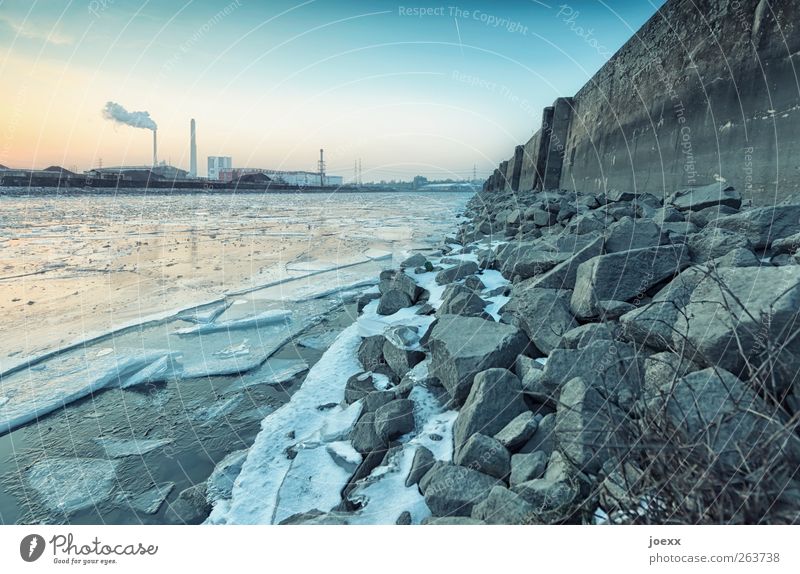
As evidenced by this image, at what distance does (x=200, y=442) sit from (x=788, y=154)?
535 centimetres

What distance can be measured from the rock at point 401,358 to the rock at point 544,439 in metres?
1.30

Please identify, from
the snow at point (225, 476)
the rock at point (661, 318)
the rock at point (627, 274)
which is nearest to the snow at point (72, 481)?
the snow at point (225, 476)

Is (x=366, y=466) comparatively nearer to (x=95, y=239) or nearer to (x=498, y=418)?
(x=498, y=418)

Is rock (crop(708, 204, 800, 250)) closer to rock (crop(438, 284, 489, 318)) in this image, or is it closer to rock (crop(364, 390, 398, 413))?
rock (crop(438, 284, 489, 318))

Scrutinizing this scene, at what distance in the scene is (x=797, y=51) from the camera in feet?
12.4

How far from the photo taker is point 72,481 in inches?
91.9

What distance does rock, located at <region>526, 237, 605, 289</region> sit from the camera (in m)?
3.11

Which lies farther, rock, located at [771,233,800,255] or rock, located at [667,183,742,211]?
rock, located at [667,183,742,211]

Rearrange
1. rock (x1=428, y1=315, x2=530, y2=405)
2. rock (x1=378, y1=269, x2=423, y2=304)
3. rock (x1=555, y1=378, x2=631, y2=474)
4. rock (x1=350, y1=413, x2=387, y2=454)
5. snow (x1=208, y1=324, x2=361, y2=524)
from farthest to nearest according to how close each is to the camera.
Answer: rock (x1=378, y1=269, x2=423, y2=304) → rock (x1=428, y1=315, x2=530, y2=405) → rock (x1=350, y1=413, x2=387, y2=454) → snow (x1=208, y1=324, x2=361, y2=524) → rock (x1=555, y1=378, x2=631, y2=474)

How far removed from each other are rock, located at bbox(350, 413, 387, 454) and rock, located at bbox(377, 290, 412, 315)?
6.72 feet

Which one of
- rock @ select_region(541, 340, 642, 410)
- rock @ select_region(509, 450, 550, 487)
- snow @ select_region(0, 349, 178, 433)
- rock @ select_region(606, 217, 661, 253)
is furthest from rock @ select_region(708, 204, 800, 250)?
snow @ select_region(0, 349, 178, 433)

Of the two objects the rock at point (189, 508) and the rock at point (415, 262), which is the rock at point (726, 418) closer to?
the rock at point (189, 508)

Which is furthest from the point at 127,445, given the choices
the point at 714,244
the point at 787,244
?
the point at 787,244
